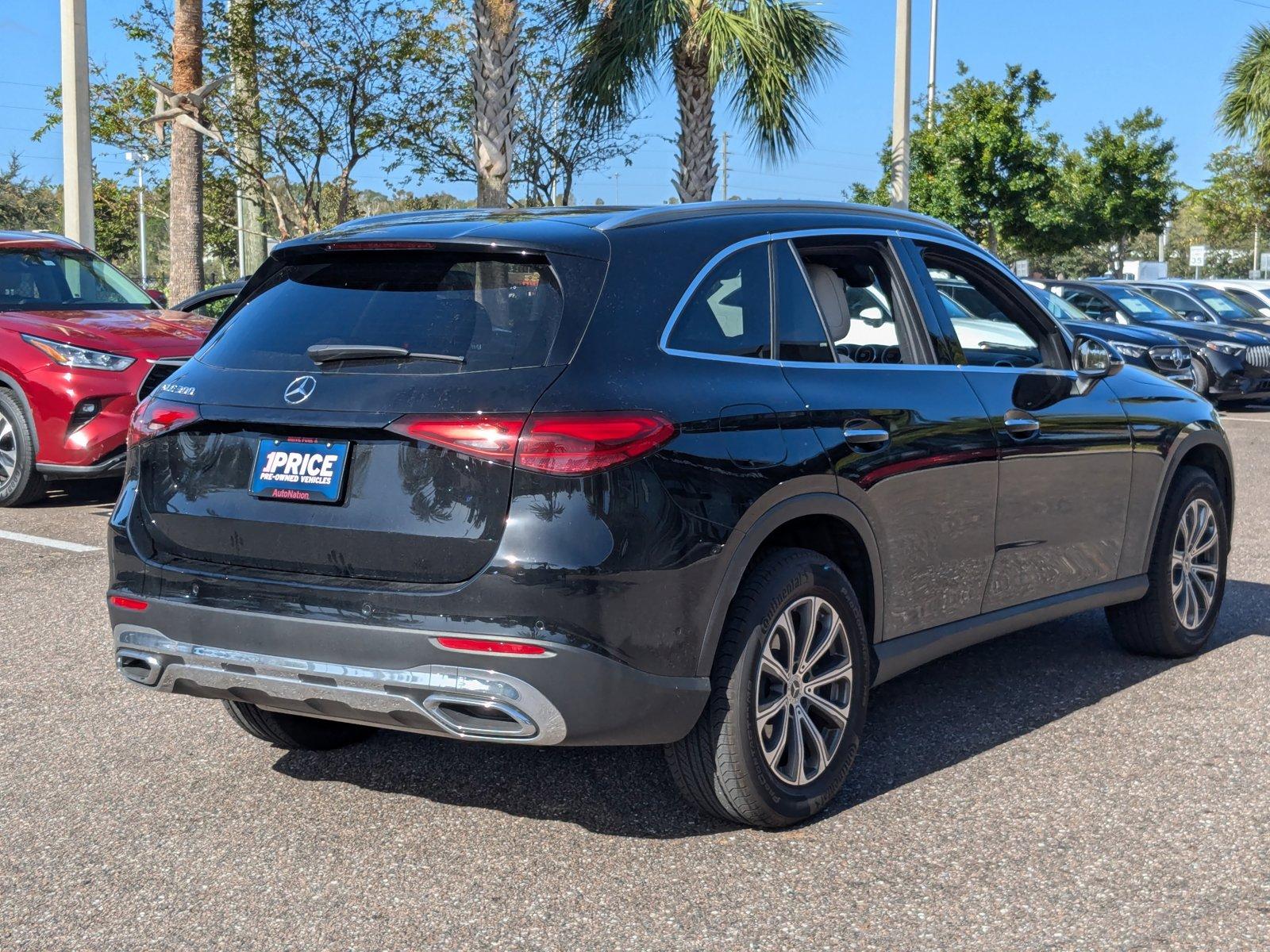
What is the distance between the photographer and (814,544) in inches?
172

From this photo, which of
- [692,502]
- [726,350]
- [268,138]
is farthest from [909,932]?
[268,138]

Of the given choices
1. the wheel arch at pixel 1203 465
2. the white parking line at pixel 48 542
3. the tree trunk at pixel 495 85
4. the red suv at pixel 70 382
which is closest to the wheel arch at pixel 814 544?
the wheel arch at pixel 1203 465

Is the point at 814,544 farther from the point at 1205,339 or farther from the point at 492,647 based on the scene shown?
the point at 1205,339

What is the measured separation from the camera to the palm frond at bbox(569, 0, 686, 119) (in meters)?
17.8

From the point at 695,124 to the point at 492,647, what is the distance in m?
16.1

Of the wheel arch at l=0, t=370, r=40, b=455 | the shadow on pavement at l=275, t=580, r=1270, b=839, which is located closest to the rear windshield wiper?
the shadow on pavement at l=275, t=580, r=1270, b=839

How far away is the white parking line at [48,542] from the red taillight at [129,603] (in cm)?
476

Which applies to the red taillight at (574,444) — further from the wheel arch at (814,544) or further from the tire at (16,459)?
the tire at (16,459)

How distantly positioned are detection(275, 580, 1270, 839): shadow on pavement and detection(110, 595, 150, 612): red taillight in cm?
86

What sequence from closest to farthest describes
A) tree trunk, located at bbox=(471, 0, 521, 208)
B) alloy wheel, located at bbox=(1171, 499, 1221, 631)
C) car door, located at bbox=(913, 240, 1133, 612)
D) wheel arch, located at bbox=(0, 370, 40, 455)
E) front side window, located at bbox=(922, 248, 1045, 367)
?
car door, located at bbox=(913, 240, 1133, 612) → front side window, located at bbox=(922, 248, 1045, 367) → alloy wheel, located at bbox=(1171, 499, 1221, 631) → wheel arch, located at bbox=(0, 370, 40, 455) → tree trunk, located at bbox=(471, 0, 521, 208)

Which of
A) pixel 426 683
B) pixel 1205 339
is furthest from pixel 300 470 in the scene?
pixel 1205 339

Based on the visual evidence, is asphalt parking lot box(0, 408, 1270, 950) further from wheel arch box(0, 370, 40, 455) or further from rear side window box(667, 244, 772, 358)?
wheel arch box(0, 370, 40, 455)

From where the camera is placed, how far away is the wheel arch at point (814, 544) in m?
3.80

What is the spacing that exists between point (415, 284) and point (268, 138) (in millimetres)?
18853
